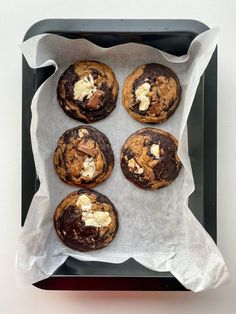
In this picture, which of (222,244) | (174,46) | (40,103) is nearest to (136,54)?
(174,46)

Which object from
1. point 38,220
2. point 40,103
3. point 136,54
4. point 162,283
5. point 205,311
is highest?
point 136,54

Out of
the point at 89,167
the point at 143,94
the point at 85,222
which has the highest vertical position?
the point at 143,94

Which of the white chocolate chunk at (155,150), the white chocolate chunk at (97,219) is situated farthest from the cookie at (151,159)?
the white chocolate chunk at (97,219)

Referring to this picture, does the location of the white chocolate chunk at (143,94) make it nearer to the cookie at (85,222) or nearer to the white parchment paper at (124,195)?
the white parchment paper at (124,195)

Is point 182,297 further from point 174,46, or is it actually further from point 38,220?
point 174,46

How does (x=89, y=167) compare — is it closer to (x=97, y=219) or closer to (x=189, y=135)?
(x=97, y=219)

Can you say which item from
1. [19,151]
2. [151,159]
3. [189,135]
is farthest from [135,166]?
[19,151]
